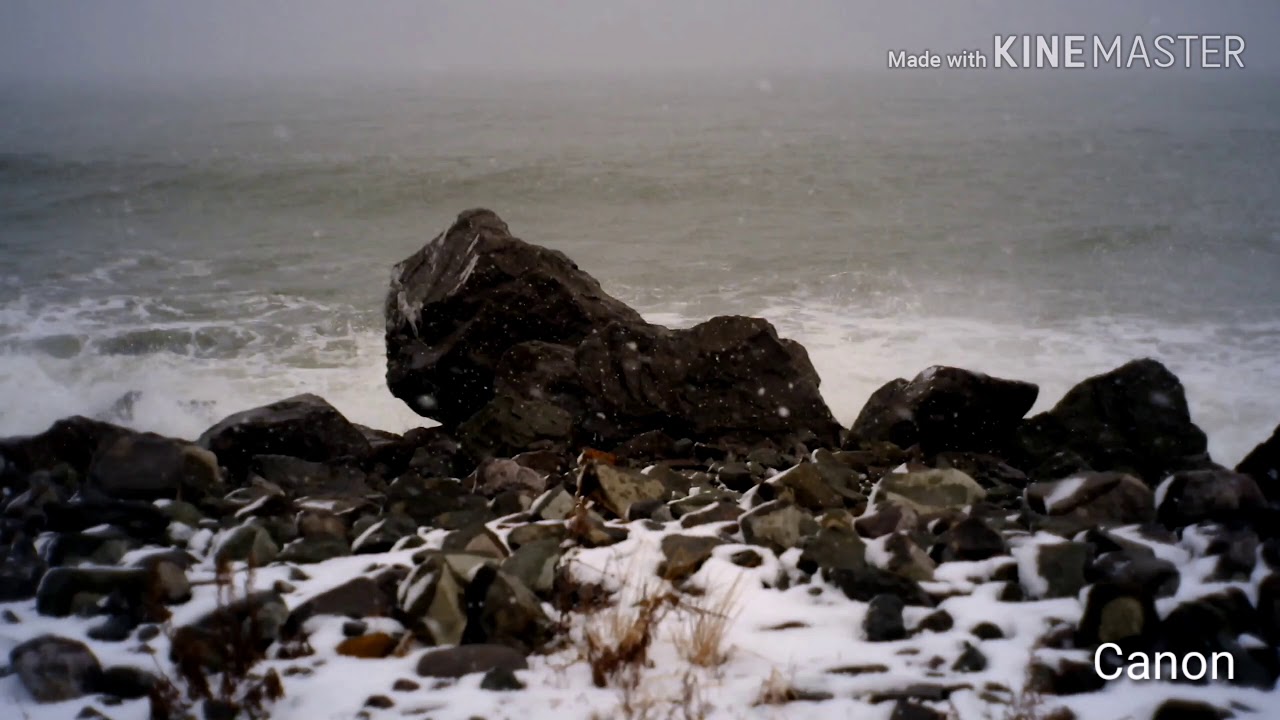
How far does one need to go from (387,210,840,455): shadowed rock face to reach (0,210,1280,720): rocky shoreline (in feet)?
0.09

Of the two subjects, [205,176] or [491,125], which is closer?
[205,176]

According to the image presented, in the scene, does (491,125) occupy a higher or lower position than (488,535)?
higher

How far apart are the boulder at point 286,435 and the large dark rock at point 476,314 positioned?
1244 millimetres

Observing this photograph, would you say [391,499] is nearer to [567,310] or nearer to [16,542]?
[16,542]

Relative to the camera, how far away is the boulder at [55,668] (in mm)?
2824

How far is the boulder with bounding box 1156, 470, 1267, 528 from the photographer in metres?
3.77

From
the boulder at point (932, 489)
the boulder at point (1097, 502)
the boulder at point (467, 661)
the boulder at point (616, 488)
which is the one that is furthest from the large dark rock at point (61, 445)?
the boulder at point (1097, 502)

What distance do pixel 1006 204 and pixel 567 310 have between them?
17158 mm

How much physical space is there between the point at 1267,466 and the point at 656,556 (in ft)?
8.69

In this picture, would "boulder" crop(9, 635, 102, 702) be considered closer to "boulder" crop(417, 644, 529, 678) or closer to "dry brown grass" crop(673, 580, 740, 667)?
"boulder" crop(417, 644, 529, 678)

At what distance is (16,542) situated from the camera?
3887mm

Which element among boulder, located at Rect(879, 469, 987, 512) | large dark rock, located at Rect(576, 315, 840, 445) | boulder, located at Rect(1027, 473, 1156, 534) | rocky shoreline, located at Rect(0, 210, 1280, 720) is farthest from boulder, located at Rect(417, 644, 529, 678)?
large dark rock, located at Rect(576, 315, 840, 445)

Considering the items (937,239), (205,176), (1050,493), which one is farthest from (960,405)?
(205,176)

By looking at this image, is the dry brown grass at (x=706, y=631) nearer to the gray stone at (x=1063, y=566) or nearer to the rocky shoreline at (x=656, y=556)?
the rocky shoreline at (x=656, y=556)
